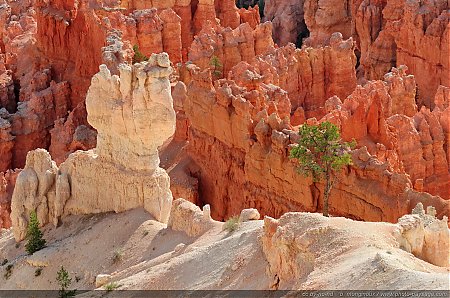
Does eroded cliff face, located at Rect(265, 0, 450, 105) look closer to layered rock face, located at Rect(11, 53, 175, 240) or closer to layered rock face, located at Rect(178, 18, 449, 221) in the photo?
layered rock face, located at Rect(178, 18, 449, 221)

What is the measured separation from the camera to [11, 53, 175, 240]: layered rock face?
87.2ft

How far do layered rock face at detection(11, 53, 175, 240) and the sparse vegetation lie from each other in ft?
14.3

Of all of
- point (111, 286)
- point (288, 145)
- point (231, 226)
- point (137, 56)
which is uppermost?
point (137, 56)

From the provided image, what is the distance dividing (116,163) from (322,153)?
6296 millimetres

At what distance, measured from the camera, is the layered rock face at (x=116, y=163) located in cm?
2659

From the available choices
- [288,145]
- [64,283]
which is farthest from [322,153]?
[64,283]

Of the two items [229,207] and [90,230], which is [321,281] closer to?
[90,230]

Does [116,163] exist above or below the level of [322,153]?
above

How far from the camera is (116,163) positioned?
27.5 meters

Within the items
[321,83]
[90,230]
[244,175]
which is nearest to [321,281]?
[90,230]

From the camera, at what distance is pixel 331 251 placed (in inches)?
736

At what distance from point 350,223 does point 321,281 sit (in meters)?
2.15

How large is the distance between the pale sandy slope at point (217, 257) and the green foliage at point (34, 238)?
0.85ft

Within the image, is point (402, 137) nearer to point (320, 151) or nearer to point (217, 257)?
point (320, 151)
